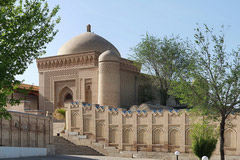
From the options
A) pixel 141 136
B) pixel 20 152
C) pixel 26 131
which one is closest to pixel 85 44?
pixel 141 136

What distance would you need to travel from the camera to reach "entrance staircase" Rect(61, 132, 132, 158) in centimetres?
2848

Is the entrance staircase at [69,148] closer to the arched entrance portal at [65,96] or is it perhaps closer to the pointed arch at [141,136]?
the pointed arch at [141,136]

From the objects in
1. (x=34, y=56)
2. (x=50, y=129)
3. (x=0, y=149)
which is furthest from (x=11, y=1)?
(x=50, y=129)

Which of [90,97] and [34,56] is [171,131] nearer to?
[90,97]

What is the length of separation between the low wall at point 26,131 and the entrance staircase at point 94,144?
3.22 meters

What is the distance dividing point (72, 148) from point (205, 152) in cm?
1015

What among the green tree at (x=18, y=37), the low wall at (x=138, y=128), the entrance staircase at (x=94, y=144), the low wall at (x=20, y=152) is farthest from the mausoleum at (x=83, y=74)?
the green tree at (x=18, y=37)

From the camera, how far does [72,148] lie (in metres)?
27.9

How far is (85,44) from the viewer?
127 feet

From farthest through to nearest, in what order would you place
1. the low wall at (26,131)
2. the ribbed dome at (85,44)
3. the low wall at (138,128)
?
the ribbed dome at (85,44)
the low wall at (138,128)
the low wall at (26,131)

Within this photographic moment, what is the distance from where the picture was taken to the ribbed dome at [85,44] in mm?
38469

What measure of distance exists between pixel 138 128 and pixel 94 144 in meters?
3.16

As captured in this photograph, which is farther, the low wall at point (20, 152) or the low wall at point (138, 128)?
the low wall at point (138, 128)

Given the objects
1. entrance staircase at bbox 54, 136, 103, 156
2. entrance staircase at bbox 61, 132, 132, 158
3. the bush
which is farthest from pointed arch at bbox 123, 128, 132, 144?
the bush
